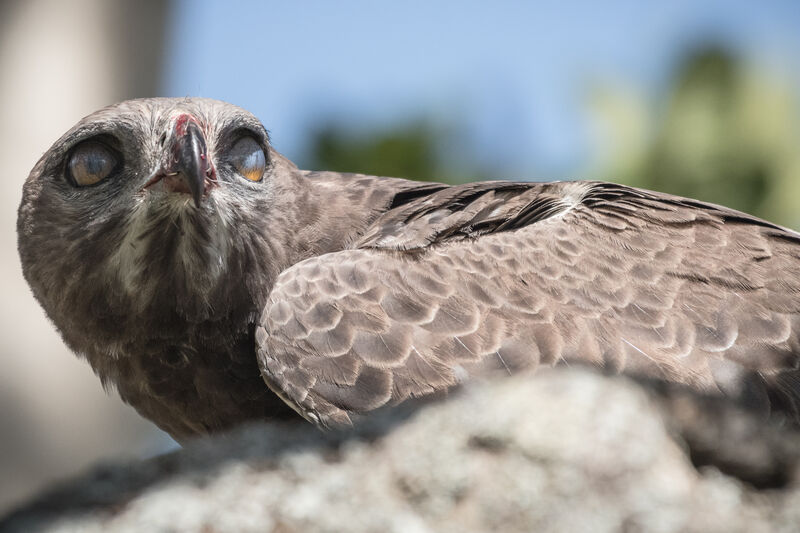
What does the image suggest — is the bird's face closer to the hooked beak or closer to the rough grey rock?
the hooked beak

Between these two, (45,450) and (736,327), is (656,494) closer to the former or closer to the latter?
(736,327)

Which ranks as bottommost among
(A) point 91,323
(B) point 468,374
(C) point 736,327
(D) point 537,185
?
(A) point 91,323

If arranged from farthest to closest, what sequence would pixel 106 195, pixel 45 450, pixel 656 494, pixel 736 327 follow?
pixel 45 450 < pixel 106 195 < pixel 736 327 < pixel 656 494

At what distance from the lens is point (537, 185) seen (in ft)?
15.6

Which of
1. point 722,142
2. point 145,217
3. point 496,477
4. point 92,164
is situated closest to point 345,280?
point 145,217

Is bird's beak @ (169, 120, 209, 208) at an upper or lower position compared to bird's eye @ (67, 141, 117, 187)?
upper

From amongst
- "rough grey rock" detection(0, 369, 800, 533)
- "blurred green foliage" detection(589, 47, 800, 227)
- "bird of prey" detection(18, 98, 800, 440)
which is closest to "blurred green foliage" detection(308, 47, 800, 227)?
"blurred green foliage" detection(589, 47, 800, 227)

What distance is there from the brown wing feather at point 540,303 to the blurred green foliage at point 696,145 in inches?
269

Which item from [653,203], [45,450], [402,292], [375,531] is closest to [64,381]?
[45,450]

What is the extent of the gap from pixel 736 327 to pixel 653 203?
32.4 inches

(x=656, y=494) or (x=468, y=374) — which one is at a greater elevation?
(x=656, y=494)

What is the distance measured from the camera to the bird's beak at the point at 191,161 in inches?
155

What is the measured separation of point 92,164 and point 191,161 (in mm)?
698

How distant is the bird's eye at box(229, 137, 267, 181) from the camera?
456 centimetres
